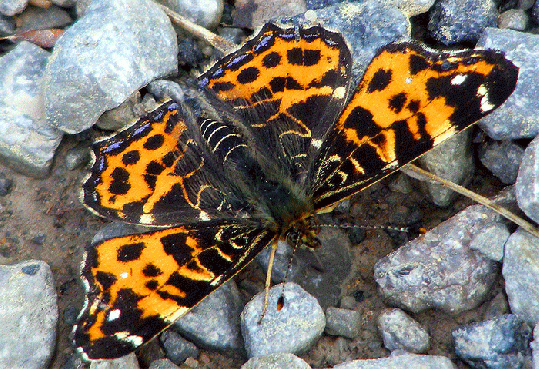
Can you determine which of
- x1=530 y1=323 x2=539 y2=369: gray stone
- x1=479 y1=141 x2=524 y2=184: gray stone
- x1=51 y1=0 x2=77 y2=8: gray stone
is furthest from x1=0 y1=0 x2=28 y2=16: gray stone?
x1=530 y1=323 x2=539 y2=369: gray stone

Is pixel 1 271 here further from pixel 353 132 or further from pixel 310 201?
pixel 353 132

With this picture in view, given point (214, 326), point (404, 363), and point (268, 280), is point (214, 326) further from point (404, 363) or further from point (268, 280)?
point (404, 363)

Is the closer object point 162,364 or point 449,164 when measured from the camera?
point 162,364

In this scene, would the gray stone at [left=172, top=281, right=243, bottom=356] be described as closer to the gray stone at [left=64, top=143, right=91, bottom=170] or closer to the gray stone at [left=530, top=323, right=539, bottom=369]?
the gray stone at [left=64, top=143, right=91, bottom=170]

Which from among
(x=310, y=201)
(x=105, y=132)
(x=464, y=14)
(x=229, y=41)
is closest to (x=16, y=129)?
(x=105, y=132)

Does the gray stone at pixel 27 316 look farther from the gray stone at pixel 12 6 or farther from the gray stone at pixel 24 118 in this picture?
the gray stone at pixel 12 6

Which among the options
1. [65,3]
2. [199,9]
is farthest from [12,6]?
[199,9]

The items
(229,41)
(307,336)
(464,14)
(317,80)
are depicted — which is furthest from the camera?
(229,41)
